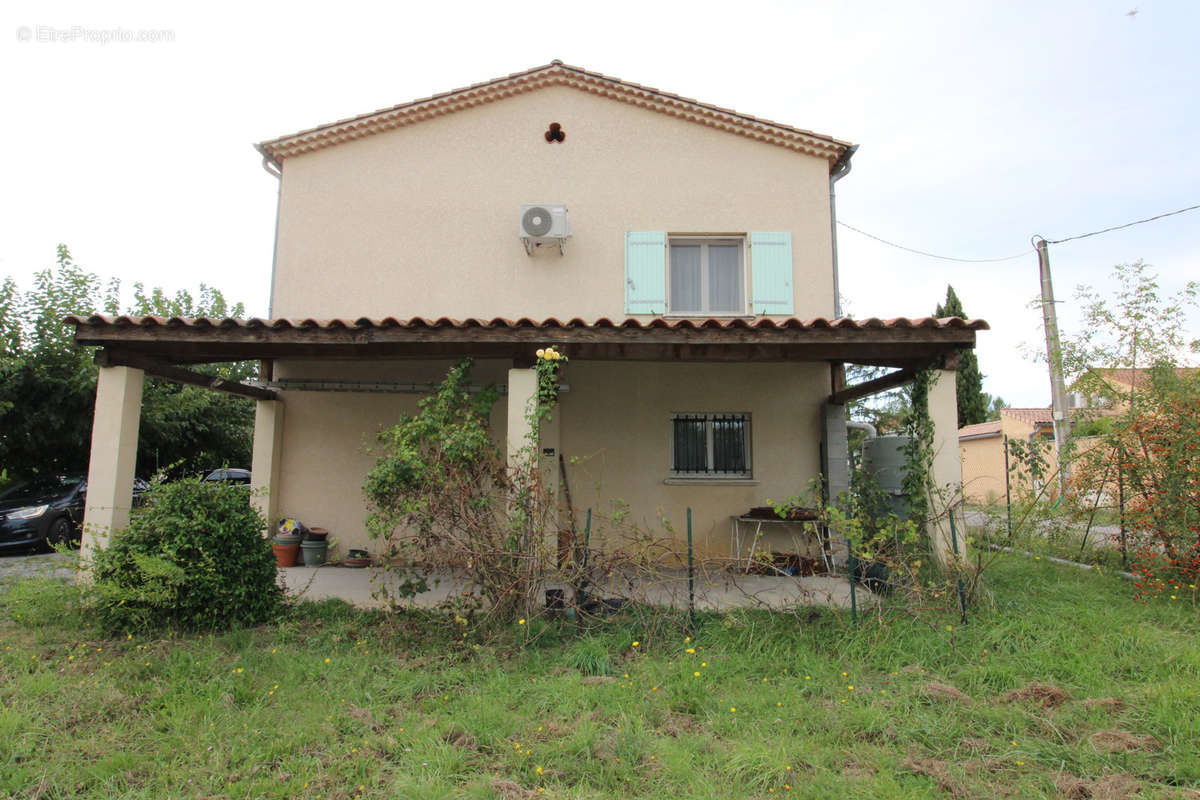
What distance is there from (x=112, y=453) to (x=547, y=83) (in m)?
6.90

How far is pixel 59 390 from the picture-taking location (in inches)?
429

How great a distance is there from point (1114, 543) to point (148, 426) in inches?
618

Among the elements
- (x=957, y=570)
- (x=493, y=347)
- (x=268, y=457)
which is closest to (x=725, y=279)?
(x=493, y=347)

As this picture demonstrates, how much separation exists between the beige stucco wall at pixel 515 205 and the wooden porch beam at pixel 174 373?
123cm

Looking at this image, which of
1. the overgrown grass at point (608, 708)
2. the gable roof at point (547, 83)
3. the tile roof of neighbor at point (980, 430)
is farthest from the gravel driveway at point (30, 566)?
the tile roof of neighbor at point (980, 430)

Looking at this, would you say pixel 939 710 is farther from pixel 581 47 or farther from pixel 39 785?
pixel 581 47

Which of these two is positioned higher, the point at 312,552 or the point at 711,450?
the point at 711,450

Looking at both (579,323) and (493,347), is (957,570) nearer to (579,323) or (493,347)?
(579,323)

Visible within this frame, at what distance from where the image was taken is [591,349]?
5879mm

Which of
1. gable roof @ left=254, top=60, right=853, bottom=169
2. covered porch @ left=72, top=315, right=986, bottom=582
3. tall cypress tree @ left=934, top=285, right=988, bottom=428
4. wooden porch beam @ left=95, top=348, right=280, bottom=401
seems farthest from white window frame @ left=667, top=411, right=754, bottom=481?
tall cypress tree @ left=934, top=285, right=988, bottom=428

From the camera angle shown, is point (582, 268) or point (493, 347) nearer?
point (493, 347)

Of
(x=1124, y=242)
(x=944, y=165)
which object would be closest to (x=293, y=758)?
(x=944, y=165)

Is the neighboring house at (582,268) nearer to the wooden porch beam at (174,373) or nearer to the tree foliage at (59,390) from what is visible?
the wooden porch beam at (174,373)

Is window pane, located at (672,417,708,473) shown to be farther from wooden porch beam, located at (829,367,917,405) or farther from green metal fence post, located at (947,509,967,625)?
green metal fence post, located at (947,509,967,625)
